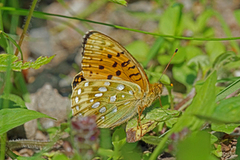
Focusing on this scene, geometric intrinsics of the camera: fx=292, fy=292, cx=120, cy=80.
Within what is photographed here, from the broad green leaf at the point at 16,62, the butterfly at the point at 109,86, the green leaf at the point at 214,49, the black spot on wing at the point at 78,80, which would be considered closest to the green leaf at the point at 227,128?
the butterfly at the point at 109,86

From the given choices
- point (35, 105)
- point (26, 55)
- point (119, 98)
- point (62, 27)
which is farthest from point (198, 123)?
point (62, 27)

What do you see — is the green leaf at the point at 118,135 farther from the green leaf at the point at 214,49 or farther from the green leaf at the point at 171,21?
the green leaf at the point at 214,49

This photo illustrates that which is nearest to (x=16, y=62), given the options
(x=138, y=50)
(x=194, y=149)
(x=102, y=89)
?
(x=102, y=89)

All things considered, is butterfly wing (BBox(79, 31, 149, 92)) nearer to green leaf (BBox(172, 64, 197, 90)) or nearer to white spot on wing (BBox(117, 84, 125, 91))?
white spot on wing (BBox(117, 84, 125, 91))

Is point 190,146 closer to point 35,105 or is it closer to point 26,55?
point 35,105

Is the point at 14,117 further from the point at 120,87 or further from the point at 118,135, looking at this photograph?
the point at 120,87

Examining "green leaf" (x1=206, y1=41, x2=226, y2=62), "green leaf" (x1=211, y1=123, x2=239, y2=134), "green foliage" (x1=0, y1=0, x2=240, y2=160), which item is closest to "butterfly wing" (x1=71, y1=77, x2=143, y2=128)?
"green foliage" (x1=0, y1=0, x2=240, y2=160)
